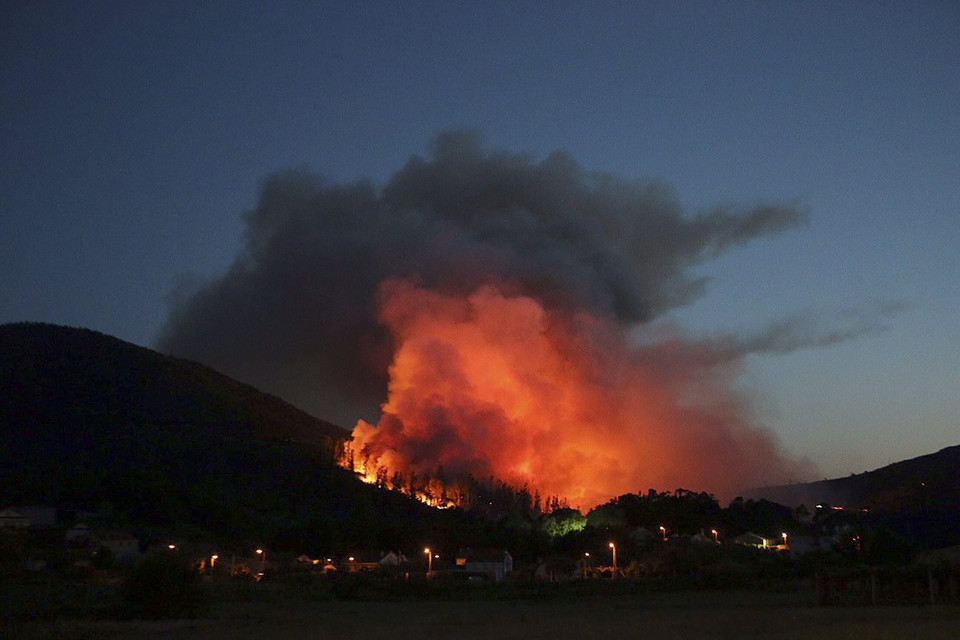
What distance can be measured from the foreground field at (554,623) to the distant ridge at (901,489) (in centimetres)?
8270

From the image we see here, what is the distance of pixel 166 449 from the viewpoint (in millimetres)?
112500

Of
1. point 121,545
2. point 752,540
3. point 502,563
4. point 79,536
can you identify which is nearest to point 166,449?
point 79,536

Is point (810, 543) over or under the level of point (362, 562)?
over

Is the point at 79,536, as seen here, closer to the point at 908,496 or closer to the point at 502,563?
the point at 502,563

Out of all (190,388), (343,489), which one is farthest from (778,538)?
(190,388)

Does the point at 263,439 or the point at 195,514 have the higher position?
the point at 263,439

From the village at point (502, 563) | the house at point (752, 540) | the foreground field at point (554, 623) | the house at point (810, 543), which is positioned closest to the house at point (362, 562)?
the village at point (502, 563)

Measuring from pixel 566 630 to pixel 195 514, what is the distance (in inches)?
2357

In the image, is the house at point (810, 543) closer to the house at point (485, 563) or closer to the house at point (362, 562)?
the house at point (485, 563)

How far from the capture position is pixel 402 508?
3984 inches

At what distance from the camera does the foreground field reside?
32531 millimetres

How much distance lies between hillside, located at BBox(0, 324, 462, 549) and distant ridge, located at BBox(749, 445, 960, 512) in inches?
2493

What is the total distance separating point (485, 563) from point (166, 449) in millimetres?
51468

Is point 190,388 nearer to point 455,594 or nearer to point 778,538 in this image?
point 778,538
